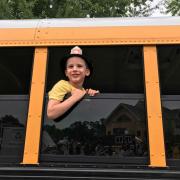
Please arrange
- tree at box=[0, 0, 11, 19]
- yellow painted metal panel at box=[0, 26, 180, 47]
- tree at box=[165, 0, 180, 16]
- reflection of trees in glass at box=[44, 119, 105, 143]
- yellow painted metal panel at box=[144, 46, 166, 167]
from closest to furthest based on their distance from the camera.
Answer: yellow painted metal panel at box=[144, 46, 166, 167], reflection of trees in glass at box=[44, 119, 105, 143], yellow painted metal panel at box=[0, 26, 180, 47], tree at box=[0, 0, 11, 19], tree at box=[165, 0, 180, 16]

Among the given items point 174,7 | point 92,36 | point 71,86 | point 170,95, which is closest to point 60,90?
point 71,86

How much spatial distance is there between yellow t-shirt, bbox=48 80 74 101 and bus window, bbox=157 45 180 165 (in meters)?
0.65

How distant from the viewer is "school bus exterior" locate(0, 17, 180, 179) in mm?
2236

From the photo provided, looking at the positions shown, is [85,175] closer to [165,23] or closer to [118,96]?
[118,96]

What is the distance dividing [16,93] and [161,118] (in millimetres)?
1017

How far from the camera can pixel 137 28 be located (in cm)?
249

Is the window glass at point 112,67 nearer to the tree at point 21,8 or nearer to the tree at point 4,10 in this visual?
the tree at point 4,10

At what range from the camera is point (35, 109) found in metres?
2.35

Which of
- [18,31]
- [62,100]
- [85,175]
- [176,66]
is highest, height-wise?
[18,31]

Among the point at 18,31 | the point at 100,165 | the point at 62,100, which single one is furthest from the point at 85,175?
the point at 18,31

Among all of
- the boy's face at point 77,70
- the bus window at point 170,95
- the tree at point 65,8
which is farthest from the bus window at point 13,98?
the tree at point 65,8

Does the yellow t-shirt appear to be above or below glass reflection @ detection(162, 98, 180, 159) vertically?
above

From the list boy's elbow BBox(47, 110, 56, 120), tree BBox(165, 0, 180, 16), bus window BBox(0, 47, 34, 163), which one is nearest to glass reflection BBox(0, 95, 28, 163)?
bus window BBox(0, 47, 34, 163)

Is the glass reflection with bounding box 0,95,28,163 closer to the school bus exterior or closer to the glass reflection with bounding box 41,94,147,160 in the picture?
the school bus exterior
